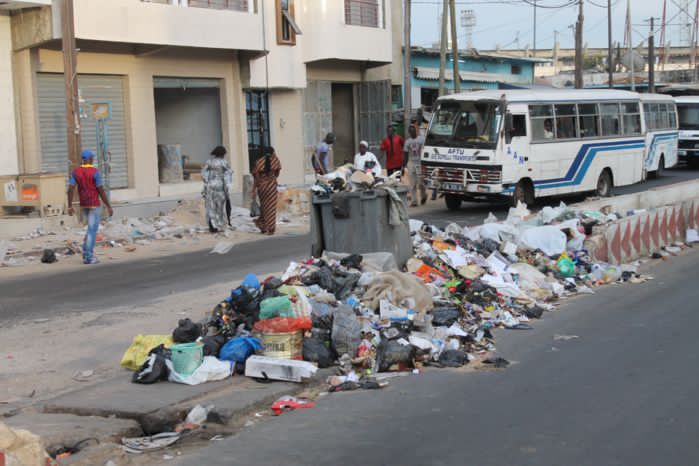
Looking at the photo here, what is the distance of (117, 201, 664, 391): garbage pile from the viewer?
7.16 metres

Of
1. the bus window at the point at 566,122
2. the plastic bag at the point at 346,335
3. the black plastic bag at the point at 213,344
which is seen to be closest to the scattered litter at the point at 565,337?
the plastic bag at the point at 346,335

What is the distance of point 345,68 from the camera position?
2961cm

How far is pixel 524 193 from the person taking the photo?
65.1ft

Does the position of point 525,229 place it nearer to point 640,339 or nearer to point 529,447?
point 640,339

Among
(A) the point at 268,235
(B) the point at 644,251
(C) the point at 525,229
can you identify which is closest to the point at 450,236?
(C) the point at 525,229

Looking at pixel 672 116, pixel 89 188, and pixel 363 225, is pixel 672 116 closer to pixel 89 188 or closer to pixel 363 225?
pixel 363 225

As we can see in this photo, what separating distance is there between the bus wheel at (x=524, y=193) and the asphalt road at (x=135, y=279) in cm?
550

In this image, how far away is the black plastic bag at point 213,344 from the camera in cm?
739

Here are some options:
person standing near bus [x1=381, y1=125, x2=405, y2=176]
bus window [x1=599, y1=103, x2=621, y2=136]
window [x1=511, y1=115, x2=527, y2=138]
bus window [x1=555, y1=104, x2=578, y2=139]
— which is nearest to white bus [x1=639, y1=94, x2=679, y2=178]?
bus window [x1=599, y1=103, x2=621, y2=136]

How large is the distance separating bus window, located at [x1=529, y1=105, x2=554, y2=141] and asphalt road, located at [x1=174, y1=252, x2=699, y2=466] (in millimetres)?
11669

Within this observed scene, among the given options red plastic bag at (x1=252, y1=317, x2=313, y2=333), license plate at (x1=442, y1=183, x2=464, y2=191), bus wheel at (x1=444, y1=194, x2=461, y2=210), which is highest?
license plate at (x1=442, y1=183, x2=464, y2=191)

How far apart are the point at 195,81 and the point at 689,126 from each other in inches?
791

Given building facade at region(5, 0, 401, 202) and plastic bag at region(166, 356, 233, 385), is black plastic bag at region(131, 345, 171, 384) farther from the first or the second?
building facade at region(5, 0, 401, 202)

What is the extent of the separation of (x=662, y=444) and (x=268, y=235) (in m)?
12.7
